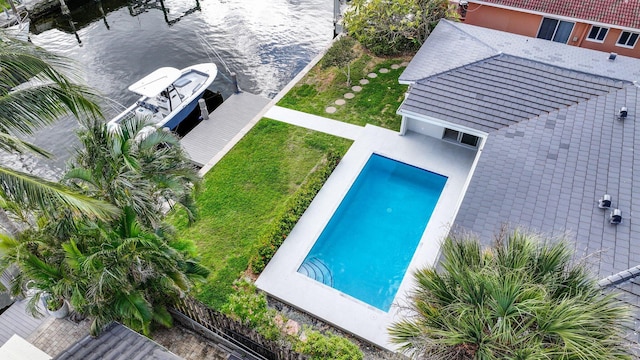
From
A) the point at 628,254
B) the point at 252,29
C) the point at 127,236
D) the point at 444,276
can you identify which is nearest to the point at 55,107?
the point at 127,236

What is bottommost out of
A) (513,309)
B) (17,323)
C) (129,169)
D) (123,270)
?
(17,323)

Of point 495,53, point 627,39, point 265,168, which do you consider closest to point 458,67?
point 495,53

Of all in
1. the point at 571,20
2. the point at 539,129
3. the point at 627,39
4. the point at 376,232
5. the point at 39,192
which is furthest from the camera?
the point at 571,20

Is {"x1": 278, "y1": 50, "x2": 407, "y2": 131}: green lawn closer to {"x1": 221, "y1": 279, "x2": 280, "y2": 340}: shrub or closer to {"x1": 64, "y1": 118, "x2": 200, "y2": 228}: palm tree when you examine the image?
{"x1": 221, "y1": 279, "x2": 280, "y2": 340}: shrub

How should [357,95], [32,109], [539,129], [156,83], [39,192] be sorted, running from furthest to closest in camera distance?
[357,95], [156,83], [539,129], [32,109], [39,192]

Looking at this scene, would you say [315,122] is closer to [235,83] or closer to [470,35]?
[235,83]

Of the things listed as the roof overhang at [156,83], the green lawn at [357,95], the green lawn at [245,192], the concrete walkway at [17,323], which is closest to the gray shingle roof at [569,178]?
the green lawn at [357,95]

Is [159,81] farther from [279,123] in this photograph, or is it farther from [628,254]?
[628,254]
